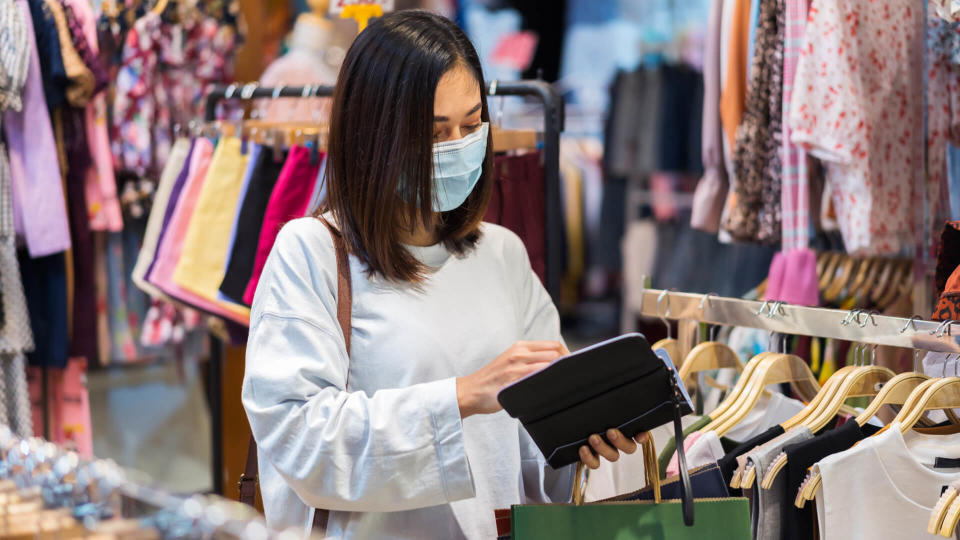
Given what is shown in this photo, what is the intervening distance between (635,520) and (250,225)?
5.30 feet

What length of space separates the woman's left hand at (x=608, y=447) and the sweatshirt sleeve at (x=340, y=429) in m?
0.17

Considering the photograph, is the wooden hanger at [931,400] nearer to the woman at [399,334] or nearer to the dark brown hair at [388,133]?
the woman at [399,334]

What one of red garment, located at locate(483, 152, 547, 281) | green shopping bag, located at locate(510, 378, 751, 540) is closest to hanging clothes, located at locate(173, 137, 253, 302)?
red garment, located at locate(483, 152, 547, 281)

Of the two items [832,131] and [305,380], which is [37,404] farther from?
[832,131]

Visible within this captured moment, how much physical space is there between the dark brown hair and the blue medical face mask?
25 mm

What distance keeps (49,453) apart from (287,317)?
0.37 metres

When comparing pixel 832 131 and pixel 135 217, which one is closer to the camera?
pixel 832 131

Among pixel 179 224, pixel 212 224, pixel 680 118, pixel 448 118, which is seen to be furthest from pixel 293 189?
pixel 680 118

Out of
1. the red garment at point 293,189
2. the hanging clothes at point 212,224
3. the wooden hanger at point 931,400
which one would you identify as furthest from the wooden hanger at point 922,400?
the hanging clothes at point 212,224

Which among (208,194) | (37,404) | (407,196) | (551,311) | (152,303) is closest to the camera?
(407,196)

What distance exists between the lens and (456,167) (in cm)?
149

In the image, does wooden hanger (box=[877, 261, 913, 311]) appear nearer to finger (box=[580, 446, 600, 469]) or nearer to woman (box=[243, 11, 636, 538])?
woman (box=[243, 11, 636, 538])

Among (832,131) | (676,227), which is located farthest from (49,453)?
(676,227)

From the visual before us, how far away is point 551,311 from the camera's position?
5.78 ft
